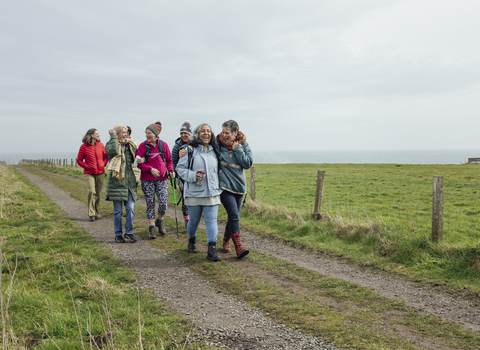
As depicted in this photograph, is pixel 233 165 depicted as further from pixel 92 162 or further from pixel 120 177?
pixel 92 162

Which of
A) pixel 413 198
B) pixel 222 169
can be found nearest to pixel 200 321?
pixel 222 169

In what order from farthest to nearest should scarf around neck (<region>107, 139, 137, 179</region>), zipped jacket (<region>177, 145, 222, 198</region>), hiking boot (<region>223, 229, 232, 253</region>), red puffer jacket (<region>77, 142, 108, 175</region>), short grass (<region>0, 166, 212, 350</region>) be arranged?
red puffer jacket (<region>77, 142, 108, 175</region>) < scarf around neck (<region>107, 139, 137, 179</region>) < hiking boot (<region>223, 229, 232, 253</region>) < zipped jacket (<region>177, 145, 222, 198</region>) < short grass (<region>0, 166, 212, 350</region>)

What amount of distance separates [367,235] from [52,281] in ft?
18.8

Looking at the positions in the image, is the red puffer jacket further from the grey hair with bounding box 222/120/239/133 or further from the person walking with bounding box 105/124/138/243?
the grey hair with bounding box 222/120/239/133

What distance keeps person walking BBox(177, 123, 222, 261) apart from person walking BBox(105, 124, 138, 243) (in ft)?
6.58

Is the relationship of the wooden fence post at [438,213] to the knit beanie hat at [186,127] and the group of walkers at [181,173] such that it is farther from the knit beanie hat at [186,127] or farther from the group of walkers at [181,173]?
the knit beanie hat at [186,127]

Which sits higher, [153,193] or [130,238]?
[153,193]

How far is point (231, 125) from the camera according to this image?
5.82 meters

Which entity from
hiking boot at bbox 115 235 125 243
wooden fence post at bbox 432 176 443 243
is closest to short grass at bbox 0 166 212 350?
hiking boot at bbox 115 235 125 243

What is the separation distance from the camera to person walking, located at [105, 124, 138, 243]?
7086 millimetres

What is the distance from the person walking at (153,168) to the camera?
7.34 m

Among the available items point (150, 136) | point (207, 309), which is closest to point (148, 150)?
point (150, 136)

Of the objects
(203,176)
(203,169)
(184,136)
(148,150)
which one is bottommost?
(203,176)

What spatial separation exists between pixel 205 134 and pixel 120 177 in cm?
254
